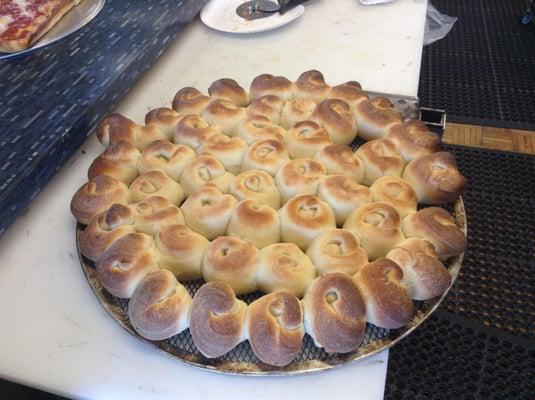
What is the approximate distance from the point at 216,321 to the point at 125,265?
0.53ft

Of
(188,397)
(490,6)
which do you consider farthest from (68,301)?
(490,6)

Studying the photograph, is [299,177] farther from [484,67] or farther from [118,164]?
[484,67]

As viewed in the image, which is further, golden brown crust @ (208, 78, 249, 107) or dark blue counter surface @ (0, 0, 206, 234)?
golden brown crust @ (208, 78, 249, 107)

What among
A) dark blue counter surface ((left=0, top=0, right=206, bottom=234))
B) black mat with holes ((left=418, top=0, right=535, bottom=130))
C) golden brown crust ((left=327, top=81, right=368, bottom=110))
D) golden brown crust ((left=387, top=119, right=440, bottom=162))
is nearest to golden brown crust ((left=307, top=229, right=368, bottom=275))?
golden brown crust ((left=387, top=119, right=440, bottom=162))

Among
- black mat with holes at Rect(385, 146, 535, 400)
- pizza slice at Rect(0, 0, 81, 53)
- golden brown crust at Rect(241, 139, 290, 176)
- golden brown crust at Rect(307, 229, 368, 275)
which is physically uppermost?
pizza slice at Rect(0, 0, 81, 53)

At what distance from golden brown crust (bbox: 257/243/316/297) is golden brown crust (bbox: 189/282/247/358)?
6cm

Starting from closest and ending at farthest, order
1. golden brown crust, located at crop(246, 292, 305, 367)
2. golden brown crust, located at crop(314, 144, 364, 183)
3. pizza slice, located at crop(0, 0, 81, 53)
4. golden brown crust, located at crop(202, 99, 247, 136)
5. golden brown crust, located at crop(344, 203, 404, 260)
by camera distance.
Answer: golden brown crust, located at crop(246, 292, 305, 367) < golden brown crust, located at crop(344, 203, 404, 260) < golden brown crust, located at crop(314, 144, 364, 183) < golden brown crust, located at crop(202, 99, 247, 136) < pizza slice, located at crop(0, 0, 81, 53)

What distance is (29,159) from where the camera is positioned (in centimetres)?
82

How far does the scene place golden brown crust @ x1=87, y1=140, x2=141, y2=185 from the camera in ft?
2.72

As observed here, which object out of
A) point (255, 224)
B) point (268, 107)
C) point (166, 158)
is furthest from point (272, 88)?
point (255, 224)

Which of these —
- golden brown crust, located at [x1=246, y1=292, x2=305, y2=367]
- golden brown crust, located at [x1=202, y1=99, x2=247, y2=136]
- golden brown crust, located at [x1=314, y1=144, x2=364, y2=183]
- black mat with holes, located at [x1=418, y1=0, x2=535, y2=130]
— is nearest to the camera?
golden brown crust, located at [x1=246, y1=292, x2=305, y2=367]

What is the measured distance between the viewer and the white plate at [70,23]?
1.08 metres

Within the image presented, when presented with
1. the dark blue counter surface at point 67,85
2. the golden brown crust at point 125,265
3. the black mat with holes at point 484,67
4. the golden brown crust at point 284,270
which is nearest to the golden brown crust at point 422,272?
the golden brown crust at point 284,270

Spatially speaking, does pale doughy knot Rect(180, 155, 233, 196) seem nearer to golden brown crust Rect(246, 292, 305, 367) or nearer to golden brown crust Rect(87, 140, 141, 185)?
golden brown crust Rect(87, 140, 141, 185)
